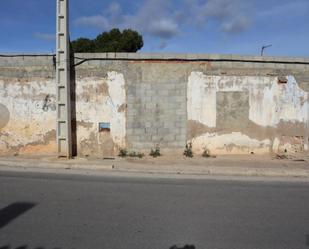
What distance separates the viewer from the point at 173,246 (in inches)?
217

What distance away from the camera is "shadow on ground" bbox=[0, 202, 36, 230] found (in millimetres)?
6492

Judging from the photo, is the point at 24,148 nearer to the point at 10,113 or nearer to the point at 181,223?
the point at 10,113

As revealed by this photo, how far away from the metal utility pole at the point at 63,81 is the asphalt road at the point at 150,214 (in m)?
3.31

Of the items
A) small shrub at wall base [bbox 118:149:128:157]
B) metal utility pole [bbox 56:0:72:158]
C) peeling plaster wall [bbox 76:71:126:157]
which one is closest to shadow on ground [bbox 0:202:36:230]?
metal utility pole [bbox 56:0:72:158]

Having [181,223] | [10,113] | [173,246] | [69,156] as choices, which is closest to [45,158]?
[69,156]

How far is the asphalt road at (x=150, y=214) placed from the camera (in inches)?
225

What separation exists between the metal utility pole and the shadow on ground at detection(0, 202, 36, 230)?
594cm

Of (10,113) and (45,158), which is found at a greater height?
(10,113)

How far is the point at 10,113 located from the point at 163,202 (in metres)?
8.53

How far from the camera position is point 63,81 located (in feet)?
44.0

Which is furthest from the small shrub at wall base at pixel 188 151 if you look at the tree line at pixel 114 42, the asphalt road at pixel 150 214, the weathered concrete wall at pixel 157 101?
the tree line at pixel 114 42

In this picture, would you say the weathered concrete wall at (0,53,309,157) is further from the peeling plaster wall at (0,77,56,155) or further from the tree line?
the tree line

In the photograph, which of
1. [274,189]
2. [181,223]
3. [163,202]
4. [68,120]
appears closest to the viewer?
[181,223]

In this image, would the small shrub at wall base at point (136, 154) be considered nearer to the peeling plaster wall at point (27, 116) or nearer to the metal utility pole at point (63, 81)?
the metal utility pole at point (63, 81)
